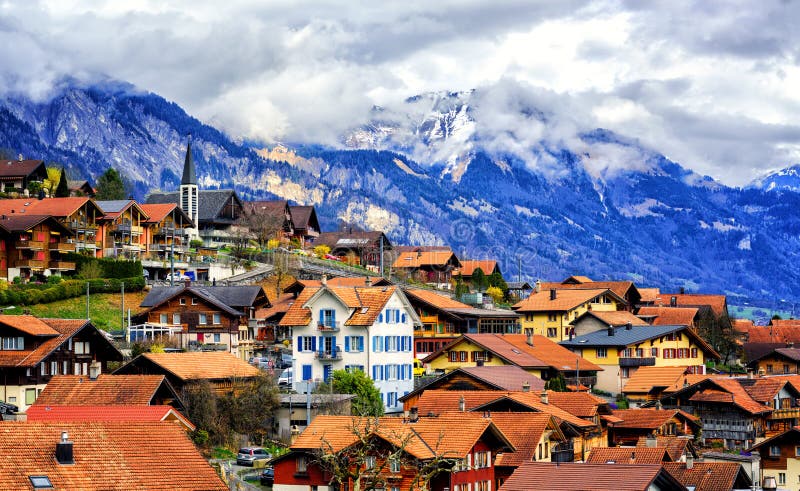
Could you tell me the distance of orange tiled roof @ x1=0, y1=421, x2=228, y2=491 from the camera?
41.4m

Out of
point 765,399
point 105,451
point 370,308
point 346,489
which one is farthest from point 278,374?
point 105,451

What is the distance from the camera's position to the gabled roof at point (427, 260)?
175m

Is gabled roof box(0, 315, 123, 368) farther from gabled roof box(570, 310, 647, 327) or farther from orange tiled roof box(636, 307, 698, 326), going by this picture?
orange tiled roof box(636, 307, 698, 326)

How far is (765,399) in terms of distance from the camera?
104 meters

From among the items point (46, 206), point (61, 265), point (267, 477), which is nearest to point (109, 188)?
point (46, 206)

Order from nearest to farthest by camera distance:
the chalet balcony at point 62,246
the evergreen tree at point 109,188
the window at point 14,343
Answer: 1. the window at point 14,343
2. the chalet balcony at point 62,246
3. the evergreen tree at point 109,188

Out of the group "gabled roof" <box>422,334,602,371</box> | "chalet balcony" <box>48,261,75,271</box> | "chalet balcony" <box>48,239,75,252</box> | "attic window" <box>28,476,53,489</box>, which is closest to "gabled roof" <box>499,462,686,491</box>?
"attic window" <box>28,476,53,489</box>

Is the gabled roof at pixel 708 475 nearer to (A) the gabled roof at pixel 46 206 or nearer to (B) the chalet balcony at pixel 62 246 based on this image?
(B) the chalet balcony at pixel 62 246

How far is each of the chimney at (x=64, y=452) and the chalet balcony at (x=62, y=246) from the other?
7128cm

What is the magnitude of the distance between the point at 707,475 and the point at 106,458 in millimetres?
32554

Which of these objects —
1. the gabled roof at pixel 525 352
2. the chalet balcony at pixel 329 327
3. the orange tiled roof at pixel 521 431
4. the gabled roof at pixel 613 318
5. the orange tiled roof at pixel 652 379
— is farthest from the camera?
the gabled roof at pixel 613 318

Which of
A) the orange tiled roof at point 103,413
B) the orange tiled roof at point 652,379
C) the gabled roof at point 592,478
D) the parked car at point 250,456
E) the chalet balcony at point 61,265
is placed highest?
the chalet balcony at point 61,265

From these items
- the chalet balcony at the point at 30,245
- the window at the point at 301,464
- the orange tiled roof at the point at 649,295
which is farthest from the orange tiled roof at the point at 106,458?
the orange tiled roof at the point at 649,295

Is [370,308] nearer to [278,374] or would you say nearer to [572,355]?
[278,374]
